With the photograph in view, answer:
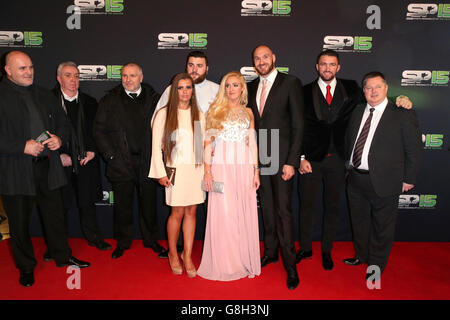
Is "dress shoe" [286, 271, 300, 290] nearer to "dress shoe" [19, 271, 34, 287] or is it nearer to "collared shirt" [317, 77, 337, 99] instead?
"collared shirt" [317, 77, 337, 99]

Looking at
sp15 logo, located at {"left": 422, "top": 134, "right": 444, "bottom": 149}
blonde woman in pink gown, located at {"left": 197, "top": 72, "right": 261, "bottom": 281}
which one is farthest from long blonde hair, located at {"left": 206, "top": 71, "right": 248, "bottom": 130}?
sp15 logo, located at {"left": 422, "top": 134, "right": 444, "bottom": 149}

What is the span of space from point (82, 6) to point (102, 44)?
0.52 m

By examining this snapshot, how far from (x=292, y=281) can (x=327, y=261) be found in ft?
2.17

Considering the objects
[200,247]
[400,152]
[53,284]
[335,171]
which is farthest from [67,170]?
[400,152]

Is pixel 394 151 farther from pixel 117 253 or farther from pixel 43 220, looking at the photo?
pixel 43 220

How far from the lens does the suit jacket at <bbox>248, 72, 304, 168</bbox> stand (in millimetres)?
3070

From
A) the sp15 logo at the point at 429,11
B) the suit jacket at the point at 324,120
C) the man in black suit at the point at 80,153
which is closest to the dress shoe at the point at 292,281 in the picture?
the suit jacket at the point at 324,120

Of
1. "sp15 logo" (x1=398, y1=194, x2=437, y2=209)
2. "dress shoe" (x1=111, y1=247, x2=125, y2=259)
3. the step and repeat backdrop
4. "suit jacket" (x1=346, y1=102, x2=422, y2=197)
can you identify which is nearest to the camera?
"suit jacket" (x1=346, y1=102, x2=422, y2=197)

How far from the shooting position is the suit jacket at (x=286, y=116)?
10.1 feet

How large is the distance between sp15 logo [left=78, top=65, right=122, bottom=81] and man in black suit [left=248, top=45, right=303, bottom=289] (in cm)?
197

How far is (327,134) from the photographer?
3402 millimetres

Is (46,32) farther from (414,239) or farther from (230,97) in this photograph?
(414,239)

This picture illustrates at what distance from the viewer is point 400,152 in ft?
10.5

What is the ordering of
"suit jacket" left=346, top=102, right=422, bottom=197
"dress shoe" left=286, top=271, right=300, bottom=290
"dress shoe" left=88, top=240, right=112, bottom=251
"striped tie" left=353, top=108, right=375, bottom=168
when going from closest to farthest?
"dress shoe" left=286, top=271, right=300, bottom=290 → "suit jacket" left=346, top=102, right=422, bottom=197 → "striped tie" left=353, top=108, right=375, bottom=168 → "dress shoe" left=88, top=240, right=112, bottom=251
